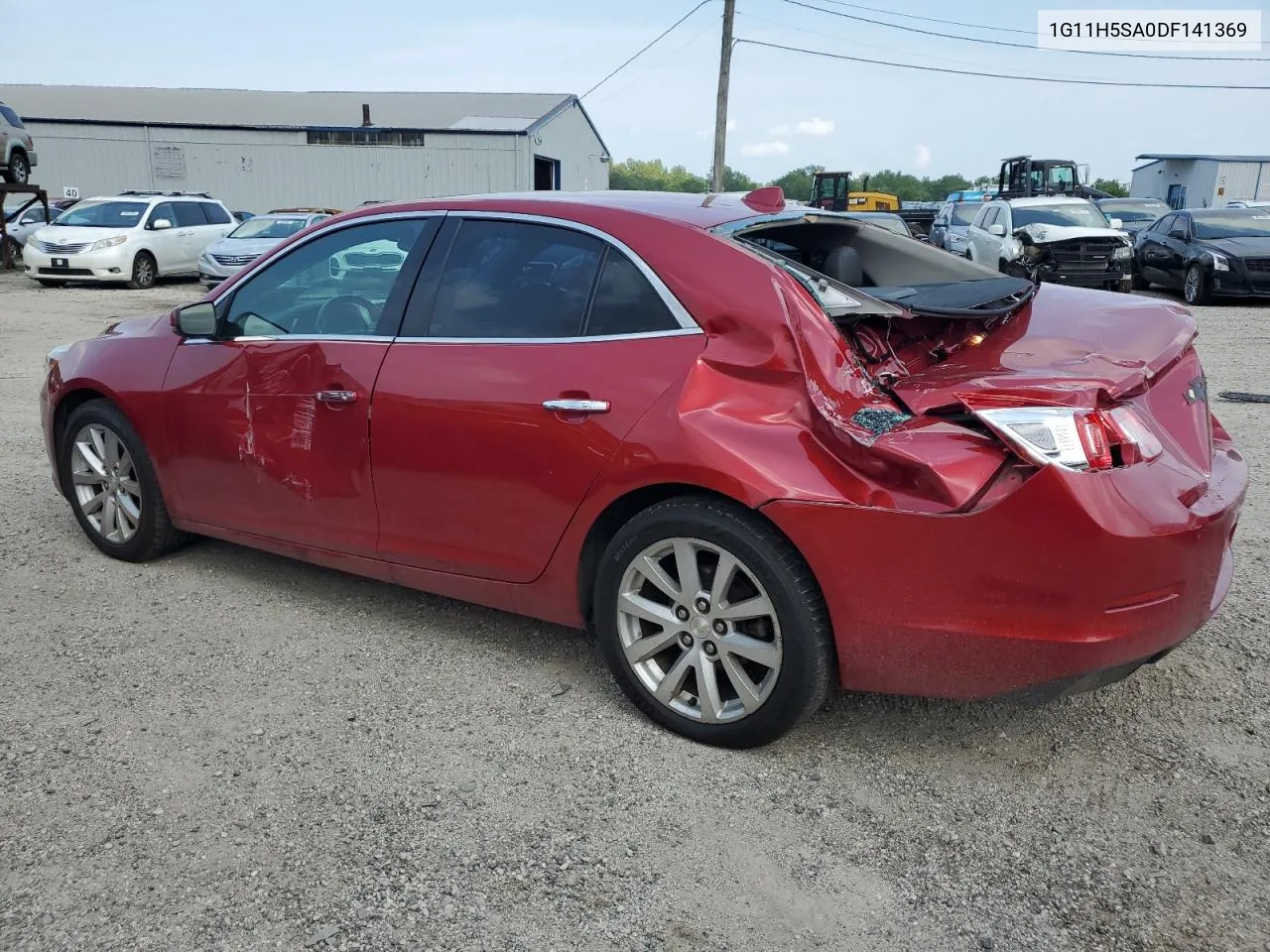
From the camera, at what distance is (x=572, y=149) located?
45844 mm

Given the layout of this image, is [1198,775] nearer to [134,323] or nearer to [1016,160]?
[134,323]

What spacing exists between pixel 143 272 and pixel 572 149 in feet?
92.5

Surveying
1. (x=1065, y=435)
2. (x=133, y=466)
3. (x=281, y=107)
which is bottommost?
(x=133, y=466)

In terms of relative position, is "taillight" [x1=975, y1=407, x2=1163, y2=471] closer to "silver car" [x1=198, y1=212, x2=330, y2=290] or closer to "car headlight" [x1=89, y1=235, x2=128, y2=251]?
"silver car" [x1=198, y1=212, x2=330, y2=290]

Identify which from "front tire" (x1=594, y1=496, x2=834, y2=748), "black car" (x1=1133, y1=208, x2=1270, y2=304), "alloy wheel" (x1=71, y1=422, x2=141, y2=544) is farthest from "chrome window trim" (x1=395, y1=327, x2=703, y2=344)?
"black car" (x1=1133, y1=208, x2=1270, y2=304)

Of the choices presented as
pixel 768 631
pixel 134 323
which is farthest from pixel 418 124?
pixel 768 631

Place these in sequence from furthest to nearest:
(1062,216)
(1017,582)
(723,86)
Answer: (723,86) → (1062,216) → (1017,582)

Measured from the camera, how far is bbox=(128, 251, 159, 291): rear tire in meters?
20.0

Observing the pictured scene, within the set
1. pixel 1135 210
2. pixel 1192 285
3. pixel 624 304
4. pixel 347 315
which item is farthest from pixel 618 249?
pixel 1135 210

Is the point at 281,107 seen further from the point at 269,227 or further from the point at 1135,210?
the point at 1135,210

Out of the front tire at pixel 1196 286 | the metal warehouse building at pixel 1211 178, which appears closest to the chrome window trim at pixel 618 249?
the front tire at pixel 1196 286

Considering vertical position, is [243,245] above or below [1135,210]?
below

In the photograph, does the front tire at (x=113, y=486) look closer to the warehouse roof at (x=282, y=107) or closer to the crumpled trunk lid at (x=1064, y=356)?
the crumpled trunk lid at (x=1064, y=356)

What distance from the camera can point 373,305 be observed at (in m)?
3.97
